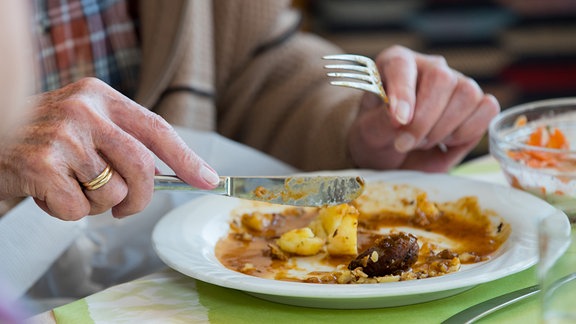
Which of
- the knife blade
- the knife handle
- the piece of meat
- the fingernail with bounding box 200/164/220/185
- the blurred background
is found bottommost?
the blurred background

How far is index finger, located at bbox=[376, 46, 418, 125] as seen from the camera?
1144 millimetres

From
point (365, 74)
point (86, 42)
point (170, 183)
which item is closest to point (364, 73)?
point (365, 74)

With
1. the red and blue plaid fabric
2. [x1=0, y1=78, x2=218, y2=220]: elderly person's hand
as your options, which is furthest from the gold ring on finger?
the red and blue plaid fabric

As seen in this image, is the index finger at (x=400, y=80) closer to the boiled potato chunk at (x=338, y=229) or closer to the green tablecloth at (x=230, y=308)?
the boiled potato chunk at (x=338, y=229)

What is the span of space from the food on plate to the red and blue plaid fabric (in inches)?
23.1

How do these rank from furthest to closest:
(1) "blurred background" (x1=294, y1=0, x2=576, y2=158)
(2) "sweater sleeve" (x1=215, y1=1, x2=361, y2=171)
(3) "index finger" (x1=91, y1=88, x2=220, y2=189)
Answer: (1) "blurred background" (x1=294, y1=0, x2=576, y2=158) < (2) "sweater sleeve" (x1=215, y1=1, x2=361, y2=171) < (3) "index finger" (x1=91, y1=88, x2=220, y2=189)

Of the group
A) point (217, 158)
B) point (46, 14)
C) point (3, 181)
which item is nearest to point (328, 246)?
point (3, 181)

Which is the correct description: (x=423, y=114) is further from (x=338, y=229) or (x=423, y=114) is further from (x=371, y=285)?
(x=371, y=285)

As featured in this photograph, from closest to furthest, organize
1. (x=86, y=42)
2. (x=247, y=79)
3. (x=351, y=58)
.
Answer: (x=351, y=58)
(x=86, y=42)
(x=247, y=79)

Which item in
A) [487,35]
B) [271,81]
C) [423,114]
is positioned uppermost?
[423,114]

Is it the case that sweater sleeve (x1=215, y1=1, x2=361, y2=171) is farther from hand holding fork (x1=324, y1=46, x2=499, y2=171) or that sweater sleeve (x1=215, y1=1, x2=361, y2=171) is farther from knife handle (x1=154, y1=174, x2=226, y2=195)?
knife handle (x1=154, y1=174, x2=226, y2=195)

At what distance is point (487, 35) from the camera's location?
329 centimetres

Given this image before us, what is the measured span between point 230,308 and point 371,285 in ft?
0.48

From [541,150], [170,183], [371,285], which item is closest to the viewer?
[371,285]
